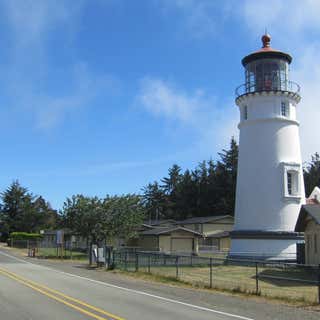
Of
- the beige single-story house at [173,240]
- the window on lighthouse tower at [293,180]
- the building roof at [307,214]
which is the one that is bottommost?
the beige single-story house at [173,240]

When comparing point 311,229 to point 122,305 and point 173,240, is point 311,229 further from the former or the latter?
point 173,240

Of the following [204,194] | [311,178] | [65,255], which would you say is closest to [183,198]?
[204,194]

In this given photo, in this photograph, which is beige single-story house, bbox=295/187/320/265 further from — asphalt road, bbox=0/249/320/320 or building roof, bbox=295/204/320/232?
asphalt road, bbox=0/249/320/320

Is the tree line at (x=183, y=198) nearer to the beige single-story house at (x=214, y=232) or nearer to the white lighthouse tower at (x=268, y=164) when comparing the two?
the beige single-story house at (x=214, y=232)

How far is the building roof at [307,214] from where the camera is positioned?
1048 inches

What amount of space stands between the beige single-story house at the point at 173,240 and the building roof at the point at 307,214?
2812 centimetres

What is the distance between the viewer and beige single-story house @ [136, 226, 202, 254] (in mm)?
56938

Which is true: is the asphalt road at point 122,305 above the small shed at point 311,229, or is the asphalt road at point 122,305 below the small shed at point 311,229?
below

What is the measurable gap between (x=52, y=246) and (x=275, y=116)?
44627mm

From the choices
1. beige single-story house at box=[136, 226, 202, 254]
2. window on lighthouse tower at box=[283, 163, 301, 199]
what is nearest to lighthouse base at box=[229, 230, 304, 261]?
window on lighthouse tower at box=[283, 163, 301, 199]

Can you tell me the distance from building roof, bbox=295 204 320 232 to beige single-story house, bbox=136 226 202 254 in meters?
28.1

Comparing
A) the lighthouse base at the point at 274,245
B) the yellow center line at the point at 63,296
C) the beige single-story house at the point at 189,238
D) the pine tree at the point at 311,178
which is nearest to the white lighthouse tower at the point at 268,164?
the lighthouse base at the point at 274,245

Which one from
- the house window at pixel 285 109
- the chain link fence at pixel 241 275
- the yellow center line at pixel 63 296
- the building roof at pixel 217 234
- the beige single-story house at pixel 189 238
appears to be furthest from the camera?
the building roof at pixel 217 234

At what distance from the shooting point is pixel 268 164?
3447 centimetres
